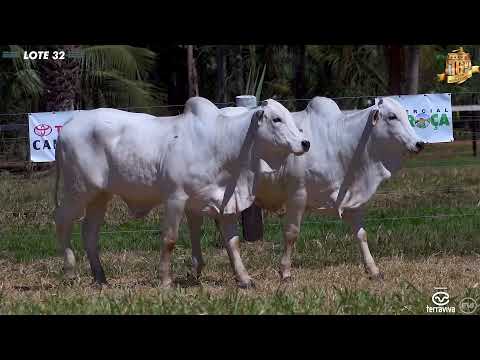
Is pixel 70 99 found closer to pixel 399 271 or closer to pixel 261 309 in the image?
pixel 399 271

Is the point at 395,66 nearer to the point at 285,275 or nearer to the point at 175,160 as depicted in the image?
the point at 285,275

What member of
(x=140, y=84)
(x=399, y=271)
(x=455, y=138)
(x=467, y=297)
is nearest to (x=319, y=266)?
(x=399, y=271)

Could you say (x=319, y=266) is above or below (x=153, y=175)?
below

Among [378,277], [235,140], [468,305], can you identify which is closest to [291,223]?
[378,277]

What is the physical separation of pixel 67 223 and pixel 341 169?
7.78 ft

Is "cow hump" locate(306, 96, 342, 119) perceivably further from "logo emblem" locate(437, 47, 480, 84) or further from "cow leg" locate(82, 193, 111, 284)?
"logo emblem" locate(437, 47, 480, 84)

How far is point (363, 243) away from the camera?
28.8ft

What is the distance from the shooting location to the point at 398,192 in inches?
480

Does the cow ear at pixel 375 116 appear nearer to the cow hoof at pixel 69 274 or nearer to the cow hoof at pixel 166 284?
the cow hoof at pixel 166 284

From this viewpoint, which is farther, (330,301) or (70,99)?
(70,99)

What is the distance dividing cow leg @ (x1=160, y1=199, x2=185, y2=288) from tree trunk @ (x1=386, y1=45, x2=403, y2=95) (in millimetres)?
4916

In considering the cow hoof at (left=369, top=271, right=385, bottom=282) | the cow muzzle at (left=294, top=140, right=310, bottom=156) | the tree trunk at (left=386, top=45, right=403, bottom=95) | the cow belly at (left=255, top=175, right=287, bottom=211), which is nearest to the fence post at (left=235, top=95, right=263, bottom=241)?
the cow belly at (left=255, top=175, right=287, bottom=211)

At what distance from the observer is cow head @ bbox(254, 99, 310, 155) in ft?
26.4

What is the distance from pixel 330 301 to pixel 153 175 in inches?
74.5
